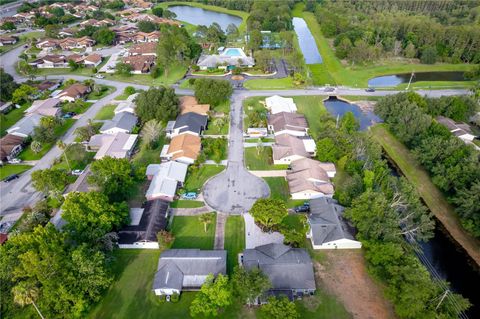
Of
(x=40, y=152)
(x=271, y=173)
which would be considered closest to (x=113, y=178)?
(x=40, y=152)

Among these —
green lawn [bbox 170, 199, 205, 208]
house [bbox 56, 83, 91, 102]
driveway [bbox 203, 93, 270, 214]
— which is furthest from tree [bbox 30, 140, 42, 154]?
driveway [bbox 203, 93, 270, 214]

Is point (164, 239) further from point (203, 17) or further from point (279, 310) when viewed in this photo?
point (203, 17)

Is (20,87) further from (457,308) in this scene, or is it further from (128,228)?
(457,308)

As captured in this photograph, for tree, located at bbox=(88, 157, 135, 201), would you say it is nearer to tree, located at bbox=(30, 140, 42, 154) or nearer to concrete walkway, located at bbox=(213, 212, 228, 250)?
concrete walkway, located at bbox=(213, 212, 228, 250)

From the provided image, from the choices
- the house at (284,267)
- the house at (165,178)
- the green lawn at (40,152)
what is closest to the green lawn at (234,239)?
the house at (284,267)

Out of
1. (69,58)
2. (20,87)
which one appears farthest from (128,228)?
(69,58)

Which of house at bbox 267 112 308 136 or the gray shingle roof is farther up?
house at bbox 267 112 308 136
